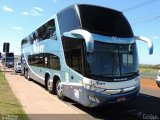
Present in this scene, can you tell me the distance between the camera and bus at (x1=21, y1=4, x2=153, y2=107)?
11.1m

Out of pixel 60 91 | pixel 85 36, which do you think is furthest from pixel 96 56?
pixel 60 91

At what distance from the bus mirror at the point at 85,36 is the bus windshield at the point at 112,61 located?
0.69 metres

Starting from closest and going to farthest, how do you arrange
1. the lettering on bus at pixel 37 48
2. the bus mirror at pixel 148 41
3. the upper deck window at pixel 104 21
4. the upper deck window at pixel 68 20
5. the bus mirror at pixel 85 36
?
the bus mirror at pixel 85 36
the upper deck window at pixel 104 21
the upper deck window at pixel 68 20
the bus mirror at pixel 148 41
the lettering on bus at pixel 37 48

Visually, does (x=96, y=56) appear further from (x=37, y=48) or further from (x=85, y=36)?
(x=37, y=48)

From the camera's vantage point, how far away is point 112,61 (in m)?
11.5

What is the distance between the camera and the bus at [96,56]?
1111 cm

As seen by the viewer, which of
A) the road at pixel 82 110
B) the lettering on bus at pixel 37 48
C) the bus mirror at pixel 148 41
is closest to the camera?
the road at pixel 82 110

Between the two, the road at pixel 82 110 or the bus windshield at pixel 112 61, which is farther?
the bus windshield at pixel 112 61

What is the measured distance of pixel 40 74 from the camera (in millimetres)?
19703

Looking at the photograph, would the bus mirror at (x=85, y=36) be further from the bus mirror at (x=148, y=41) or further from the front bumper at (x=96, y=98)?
the bus mirror at (x=148, y=41)

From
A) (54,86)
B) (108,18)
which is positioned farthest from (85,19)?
(54,86)

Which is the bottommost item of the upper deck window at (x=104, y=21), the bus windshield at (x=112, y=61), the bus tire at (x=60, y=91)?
the bus tire at (x=60, y=91)

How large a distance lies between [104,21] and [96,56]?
178cm

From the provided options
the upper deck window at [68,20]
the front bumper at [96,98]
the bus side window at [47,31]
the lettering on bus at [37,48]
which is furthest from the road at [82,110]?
the lettering on bus at [37,48]
